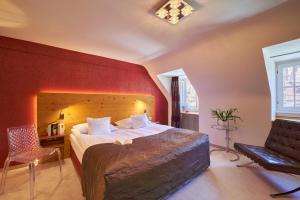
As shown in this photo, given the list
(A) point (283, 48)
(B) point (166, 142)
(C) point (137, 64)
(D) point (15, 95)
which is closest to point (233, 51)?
(A) point (283, 48)

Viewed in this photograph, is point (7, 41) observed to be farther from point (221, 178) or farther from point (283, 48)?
point (283, 48)

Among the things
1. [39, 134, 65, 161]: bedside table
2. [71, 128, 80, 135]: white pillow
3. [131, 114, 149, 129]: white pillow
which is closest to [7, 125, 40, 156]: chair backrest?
[39, 134, 65, 161]: bedside table

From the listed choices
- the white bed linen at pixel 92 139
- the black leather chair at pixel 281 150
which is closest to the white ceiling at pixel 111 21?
the white bed linen at pixel 92 139

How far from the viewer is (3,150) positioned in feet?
8.89

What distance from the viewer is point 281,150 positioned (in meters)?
2.39

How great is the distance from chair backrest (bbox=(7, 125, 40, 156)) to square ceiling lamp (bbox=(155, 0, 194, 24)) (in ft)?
9.10

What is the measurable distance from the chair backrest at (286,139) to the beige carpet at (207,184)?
1.43 feet

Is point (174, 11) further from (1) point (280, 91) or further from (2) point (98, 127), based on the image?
(1) point (280, 91)

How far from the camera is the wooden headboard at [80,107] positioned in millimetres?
3023

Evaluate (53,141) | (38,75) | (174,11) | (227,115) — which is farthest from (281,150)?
(38,75)

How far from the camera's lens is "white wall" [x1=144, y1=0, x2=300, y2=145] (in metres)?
2.14

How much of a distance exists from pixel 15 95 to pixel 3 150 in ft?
3.28

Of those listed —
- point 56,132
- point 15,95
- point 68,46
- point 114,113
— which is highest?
point 68,46

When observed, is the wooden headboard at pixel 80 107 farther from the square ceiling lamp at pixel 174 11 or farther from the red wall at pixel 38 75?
the square ceiling lamp at pixel 174 11
